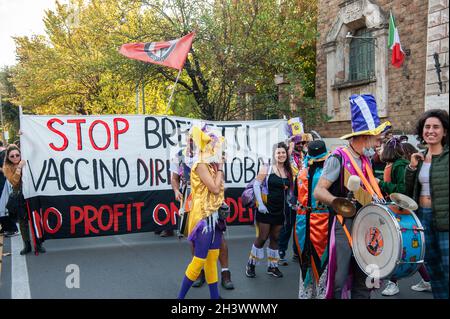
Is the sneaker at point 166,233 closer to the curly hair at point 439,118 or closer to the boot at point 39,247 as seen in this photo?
the boot at point 39,247

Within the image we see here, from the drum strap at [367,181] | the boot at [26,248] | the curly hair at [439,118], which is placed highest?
the curly hair at [439,118]

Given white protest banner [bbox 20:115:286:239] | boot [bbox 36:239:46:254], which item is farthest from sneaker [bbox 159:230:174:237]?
boot [bbox 36:239:46:254]

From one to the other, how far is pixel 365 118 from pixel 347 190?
61 cm

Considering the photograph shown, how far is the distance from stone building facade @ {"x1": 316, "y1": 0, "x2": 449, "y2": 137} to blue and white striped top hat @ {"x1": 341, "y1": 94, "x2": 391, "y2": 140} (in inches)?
281

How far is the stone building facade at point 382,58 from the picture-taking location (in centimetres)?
992

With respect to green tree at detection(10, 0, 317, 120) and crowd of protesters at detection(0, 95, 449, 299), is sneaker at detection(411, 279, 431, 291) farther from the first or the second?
green tree at detection(10, 0, 317, 120)

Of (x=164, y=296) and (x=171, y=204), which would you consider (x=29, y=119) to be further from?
(x=164, y=296)

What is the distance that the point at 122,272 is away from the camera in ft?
18.0

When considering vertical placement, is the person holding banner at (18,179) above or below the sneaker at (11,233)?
above

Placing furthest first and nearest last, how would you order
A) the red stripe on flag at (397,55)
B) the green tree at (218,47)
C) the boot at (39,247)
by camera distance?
the green tree at (218,47) → the red stripe on flag at (397,55) → the boot at (39,247)

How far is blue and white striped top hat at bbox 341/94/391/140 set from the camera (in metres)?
3.36

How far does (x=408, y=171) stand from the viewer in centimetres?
369

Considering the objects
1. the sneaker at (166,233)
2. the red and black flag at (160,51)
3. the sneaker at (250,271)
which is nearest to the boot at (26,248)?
the sneaker at (166,233)

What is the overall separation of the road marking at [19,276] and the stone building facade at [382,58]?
30.1ft
